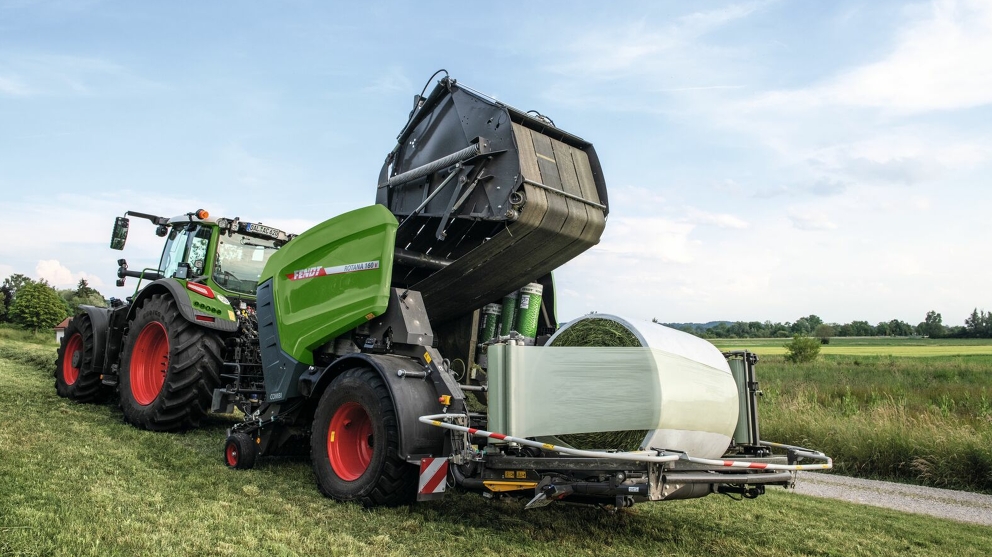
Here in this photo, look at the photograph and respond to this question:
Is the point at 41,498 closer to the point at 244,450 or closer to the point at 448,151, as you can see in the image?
the point at 244,450

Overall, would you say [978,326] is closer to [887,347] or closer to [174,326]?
[887,347]

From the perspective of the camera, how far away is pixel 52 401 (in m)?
9.37

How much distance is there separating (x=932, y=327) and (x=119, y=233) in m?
55.4

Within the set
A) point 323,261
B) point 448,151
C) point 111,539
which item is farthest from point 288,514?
point 448,151

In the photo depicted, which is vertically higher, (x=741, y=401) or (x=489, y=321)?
(x=489, y=321)

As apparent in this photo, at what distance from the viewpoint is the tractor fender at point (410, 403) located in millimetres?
4625

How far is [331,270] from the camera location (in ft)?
18.8

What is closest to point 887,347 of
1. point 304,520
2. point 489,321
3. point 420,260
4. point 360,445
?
point 489,321

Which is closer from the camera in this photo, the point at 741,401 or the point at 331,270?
the point at 741,401

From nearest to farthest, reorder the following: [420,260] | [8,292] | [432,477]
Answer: [432,477]
[420,260]
[8,292]

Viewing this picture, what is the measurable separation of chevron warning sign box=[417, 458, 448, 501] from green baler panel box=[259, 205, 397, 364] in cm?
124

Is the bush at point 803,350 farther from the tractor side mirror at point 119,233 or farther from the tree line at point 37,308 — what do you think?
the tree line at point 37,308

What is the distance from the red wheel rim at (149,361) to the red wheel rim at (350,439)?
156 inches

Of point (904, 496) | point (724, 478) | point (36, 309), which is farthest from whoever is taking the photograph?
point (36, 309)
